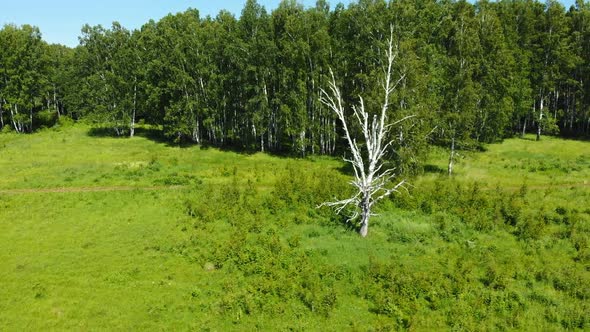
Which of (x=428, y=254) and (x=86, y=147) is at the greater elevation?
(x=86, y=147)

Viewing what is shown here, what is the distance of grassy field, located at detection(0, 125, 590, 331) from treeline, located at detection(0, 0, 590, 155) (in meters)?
10.6

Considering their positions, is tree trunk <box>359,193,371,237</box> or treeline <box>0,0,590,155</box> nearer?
tree trunk <box>359,193,371,237</box>

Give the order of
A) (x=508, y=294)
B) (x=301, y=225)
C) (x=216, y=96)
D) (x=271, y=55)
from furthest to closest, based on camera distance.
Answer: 1. (x=216, y=96)
2. (x=271, y=55)
3. (x=301, y=225)
4. (x=508, y=294)

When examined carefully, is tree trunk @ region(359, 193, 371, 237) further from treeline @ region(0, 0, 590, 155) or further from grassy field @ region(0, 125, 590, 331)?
treeline @ region(0, 0, 590, 155)

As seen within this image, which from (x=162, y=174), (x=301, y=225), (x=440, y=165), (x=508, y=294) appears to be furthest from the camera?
(x=440, y=165)

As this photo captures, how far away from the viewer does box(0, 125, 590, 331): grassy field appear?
71.3 ft

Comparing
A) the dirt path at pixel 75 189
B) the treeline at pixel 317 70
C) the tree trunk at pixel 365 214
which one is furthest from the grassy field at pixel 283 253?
the treeline at pixel 317 70

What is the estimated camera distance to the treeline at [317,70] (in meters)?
44.0

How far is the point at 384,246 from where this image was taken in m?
28.2

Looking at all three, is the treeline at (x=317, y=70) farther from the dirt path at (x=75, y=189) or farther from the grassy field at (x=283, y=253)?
the dirt path at (x=75, y=189)

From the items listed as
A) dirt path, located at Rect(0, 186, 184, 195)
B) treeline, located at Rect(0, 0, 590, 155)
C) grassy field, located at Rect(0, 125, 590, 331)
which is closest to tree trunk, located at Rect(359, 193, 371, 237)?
grassy field, located at Rect(0, 125, 590, 331)

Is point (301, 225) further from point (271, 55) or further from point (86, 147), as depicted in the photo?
point (86, 147)

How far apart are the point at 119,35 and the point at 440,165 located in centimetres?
5551

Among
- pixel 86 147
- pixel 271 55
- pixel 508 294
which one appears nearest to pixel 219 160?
pixel 271 55
